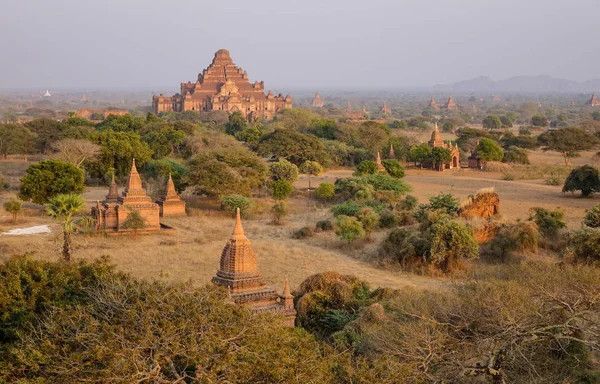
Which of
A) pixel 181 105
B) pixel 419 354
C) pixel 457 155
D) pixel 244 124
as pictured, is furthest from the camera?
pixel 181 105

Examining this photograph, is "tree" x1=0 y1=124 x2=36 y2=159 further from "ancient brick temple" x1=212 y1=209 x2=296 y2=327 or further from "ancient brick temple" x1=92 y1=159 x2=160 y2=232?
"ancient brick temple" x1=212 y1=209 x2=296 y2=327

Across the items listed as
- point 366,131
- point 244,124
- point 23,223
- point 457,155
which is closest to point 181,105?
point 244,124

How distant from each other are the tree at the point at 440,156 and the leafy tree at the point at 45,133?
85.0 feet

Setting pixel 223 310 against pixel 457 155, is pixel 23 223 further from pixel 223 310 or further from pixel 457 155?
pixel 457 155

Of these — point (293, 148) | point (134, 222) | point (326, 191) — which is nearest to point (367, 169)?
point (326, 191)

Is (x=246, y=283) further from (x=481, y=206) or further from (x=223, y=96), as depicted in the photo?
(x=223, y=96)

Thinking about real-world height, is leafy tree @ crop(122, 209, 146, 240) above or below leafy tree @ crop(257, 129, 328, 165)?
below

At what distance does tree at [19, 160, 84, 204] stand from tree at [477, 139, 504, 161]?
2769 cm

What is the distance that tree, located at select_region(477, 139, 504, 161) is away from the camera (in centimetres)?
4953

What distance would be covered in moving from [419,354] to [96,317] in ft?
17.6

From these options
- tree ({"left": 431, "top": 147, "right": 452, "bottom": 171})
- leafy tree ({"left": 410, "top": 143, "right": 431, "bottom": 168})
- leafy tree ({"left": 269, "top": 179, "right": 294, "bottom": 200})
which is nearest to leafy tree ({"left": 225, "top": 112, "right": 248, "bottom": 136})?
leafy tree ({"left": 410, "top": 143, "right": 431, "bottom": 168})

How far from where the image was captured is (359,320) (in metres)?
15.2

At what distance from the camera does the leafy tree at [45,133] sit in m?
53.6

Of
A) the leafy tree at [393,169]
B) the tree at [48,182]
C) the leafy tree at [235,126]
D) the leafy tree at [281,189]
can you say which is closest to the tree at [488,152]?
the leafy tree at [393,169]
